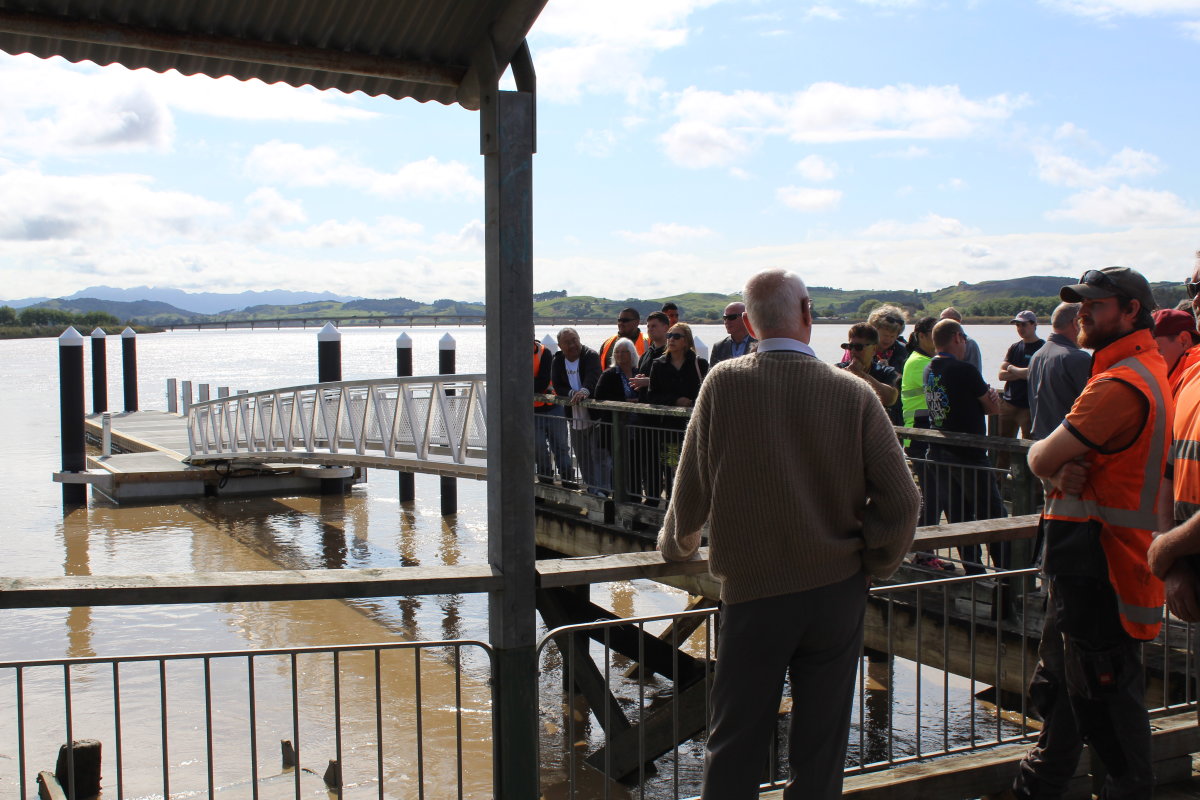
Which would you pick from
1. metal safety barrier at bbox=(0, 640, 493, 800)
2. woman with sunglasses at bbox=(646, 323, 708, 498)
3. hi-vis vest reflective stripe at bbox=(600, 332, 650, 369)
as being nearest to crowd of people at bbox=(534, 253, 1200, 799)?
metal safety barrier at bbox=(0, 640, 493, 800)

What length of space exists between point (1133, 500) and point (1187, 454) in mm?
362

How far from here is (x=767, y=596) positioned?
2.89m

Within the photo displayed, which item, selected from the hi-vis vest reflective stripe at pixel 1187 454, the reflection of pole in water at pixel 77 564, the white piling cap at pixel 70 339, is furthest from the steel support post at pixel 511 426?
the white piling cap at pixel 70 339

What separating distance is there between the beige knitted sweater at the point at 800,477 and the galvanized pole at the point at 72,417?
Answer: 22227mm

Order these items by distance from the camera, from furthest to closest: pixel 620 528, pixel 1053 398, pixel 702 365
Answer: pixel 620 528 → pixel 702 365 → pixel 1053 398

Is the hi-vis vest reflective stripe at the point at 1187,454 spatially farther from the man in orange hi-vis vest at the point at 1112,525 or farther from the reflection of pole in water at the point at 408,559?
the reflection of pole in water at the point at 408,559

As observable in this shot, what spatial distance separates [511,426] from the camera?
3553 mm

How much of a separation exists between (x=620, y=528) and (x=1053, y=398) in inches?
178

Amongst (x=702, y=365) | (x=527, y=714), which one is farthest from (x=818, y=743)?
(x=702, y=365)

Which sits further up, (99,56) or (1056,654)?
(99,56)

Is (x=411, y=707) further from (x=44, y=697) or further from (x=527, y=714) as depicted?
(x=527, y=714)

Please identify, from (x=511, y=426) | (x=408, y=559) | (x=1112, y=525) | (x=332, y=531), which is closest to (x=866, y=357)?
(x=1112, y=525)

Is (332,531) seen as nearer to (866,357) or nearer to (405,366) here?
(405,366)

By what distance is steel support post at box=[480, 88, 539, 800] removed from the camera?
3.48 m
